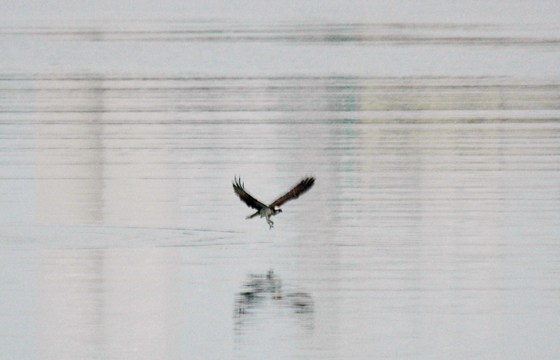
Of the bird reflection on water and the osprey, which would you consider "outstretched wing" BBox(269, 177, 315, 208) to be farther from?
the bird reflection on water

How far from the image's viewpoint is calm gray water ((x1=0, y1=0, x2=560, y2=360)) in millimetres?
12164

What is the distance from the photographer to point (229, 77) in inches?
1358

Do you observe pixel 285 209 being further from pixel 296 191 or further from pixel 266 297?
pixel 266 297

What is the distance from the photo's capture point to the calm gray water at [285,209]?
39.9 feet

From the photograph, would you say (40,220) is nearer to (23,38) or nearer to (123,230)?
(123,230)

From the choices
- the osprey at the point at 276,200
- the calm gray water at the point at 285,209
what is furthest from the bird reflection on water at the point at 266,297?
the osprey at the point at 276,200

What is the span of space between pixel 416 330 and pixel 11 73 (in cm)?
2435

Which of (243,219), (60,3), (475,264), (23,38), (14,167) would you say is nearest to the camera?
(475,264)

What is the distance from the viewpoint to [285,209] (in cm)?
1795

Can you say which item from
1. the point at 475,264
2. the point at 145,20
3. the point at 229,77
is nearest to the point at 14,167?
the point at 475,264

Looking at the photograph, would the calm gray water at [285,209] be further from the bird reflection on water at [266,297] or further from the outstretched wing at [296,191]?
the outstretched wing at [296,191]

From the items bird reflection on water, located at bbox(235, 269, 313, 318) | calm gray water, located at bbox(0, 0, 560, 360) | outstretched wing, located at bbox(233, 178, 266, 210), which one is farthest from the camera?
outstretched wing, located at bbox(233, 178, 266, 210)

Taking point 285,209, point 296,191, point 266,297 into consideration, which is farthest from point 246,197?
point 285,209

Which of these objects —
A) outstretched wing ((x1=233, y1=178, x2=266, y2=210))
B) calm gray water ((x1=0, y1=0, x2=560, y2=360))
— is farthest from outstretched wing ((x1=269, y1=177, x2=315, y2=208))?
calm gray water ((x1=0, y1=0, x2=560, y2=360))
